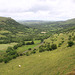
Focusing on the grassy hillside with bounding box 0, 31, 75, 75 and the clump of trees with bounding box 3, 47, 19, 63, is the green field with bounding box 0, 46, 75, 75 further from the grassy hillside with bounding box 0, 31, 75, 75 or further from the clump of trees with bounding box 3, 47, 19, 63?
the clump of trees with bounding box 3, 47, 19, 63

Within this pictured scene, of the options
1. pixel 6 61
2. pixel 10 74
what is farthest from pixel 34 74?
pixel 6 61

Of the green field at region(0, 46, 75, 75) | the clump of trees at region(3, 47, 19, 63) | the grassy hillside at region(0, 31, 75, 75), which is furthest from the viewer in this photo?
the clump of trees at region(3, 47, 19, 63)

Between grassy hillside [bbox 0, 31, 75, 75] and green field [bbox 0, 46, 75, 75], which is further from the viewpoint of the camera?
grassy hillside [bbox 0, 31, 75, 75]

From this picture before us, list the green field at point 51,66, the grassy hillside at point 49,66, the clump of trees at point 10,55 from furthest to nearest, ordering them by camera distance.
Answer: the clump of trees at point 10,55 → the grassy hillside at point 49,66 → the green field at point 51,66

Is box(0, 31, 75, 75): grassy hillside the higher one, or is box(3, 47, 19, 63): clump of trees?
box(0, 31, 75, 75): grassy hillside

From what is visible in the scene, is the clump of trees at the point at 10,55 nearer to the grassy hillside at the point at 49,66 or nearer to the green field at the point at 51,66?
the grassy hillside at the point at 49,66

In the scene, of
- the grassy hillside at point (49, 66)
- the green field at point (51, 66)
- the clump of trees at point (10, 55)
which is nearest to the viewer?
the green field at point (51, 66)

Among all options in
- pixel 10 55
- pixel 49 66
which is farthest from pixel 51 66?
pixel 10 55

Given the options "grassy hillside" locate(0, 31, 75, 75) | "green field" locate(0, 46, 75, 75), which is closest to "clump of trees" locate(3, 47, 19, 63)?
"grassy hillside" locate(0, 31, 75, 75)

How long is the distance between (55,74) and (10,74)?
3118 cm

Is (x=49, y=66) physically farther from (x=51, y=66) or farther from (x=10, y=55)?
(x=10, y=55)

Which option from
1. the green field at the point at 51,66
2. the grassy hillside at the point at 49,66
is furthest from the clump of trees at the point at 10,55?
the green field at the point at 51,66

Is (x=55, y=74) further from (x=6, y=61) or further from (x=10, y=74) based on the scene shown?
(x=6, y=61)

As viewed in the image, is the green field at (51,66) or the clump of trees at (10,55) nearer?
the green field at (51,66)
